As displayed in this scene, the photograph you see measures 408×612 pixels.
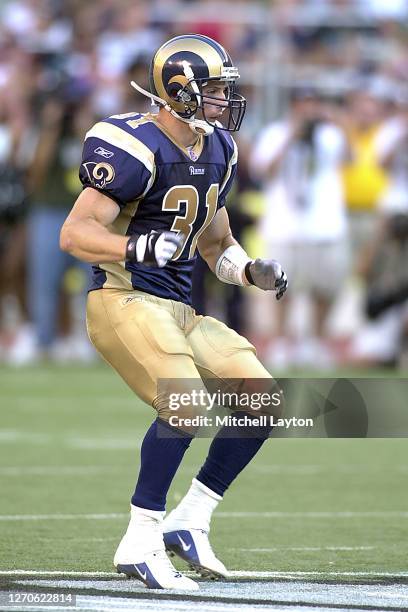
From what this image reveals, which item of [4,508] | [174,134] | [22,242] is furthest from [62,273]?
[174,134]

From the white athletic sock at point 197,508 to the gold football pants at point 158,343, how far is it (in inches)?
16.1

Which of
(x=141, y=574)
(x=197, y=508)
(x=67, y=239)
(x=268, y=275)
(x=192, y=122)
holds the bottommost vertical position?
(x=141, y=574)

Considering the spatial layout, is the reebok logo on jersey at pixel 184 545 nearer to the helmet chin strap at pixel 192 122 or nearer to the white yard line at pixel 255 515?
the white yard line at pixel 255 515

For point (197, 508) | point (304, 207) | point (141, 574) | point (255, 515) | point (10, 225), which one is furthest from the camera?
point (10, 225)

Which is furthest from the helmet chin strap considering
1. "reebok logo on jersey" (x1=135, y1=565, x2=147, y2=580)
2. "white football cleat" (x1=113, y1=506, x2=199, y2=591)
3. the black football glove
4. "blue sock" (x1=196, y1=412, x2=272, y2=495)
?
"reebok logo on jersey" (x1=135, y1=565, x2=147, y2=580)

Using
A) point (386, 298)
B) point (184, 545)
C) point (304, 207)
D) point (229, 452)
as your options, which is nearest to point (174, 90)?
point (229, 452)

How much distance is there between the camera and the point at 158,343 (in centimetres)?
522

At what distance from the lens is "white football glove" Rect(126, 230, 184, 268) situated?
4953 mm

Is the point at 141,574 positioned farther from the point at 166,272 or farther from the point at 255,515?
the point at 255,515

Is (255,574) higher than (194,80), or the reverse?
(194,80)

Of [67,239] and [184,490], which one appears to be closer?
[67,239]

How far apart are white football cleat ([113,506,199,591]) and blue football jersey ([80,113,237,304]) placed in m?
0.85

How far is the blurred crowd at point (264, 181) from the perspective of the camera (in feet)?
43.3

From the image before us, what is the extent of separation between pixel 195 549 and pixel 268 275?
101cm
